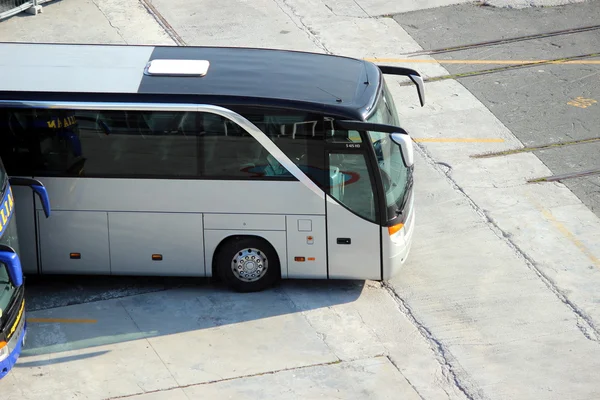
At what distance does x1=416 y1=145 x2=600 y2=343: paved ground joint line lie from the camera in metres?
11.8

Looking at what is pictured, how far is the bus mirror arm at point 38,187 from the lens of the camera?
451 inches

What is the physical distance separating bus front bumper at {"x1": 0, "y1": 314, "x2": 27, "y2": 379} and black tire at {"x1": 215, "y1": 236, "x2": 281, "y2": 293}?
8.33 feet

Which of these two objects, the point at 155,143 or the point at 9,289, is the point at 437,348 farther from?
the point at 9,289

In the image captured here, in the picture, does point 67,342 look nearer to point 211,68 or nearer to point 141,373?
point 141,373

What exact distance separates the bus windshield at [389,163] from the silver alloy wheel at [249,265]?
64.7 inches

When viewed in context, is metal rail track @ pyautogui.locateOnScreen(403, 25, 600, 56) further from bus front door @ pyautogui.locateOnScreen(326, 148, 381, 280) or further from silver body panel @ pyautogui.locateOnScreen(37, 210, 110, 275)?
silver body panel @ pyautogui.locateOnScreen(37, 210, 110, 275)

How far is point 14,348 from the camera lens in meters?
10.5

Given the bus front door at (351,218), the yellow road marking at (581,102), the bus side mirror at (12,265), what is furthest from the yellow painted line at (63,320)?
the yellow road marking at (581,102)

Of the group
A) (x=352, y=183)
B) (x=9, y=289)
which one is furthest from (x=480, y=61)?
(x=9, y=289)

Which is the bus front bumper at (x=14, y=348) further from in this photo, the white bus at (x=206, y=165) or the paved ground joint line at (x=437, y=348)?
the paved ground joint line at (x=437, y=348)

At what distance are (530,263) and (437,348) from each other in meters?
2.25

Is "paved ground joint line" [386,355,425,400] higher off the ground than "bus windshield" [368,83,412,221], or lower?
lower

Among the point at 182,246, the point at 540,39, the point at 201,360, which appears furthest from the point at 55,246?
the point at 540,39

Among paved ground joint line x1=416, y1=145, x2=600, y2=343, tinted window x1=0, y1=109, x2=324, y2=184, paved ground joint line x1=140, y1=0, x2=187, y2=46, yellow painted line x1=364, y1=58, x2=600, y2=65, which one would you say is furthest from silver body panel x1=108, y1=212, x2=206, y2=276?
yellow painted line x1=364, y1=58, x2=600, y2=65
